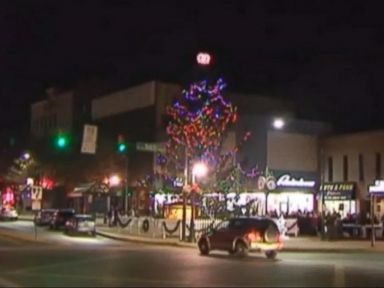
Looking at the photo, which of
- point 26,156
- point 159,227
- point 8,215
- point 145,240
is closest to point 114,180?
point 8,215

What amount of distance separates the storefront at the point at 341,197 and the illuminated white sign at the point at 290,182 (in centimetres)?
227

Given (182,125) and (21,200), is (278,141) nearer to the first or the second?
(182,125)

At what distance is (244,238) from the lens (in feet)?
103

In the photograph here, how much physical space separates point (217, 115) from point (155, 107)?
58.7 ft

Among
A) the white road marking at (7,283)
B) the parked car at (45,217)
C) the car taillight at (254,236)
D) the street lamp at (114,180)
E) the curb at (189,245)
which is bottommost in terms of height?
the white road marking at (7,283)

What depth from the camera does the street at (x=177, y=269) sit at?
19312mm

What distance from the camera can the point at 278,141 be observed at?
63688mm

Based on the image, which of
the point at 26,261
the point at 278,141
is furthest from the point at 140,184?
the point at 26,261

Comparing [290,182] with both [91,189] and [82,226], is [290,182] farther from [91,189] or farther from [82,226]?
[91,189]

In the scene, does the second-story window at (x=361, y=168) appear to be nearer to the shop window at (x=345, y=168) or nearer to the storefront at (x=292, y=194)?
the shop window at (x=345, y=168)

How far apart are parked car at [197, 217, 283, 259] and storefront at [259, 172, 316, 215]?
27.8 m

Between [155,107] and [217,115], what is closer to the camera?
[217,115]

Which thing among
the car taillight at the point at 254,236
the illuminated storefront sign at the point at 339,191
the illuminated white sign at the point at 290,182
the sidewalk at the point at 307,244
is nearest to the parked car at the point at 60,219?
the sidewalk at the point at 307,244

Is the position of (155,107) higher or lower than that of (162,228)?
higher
